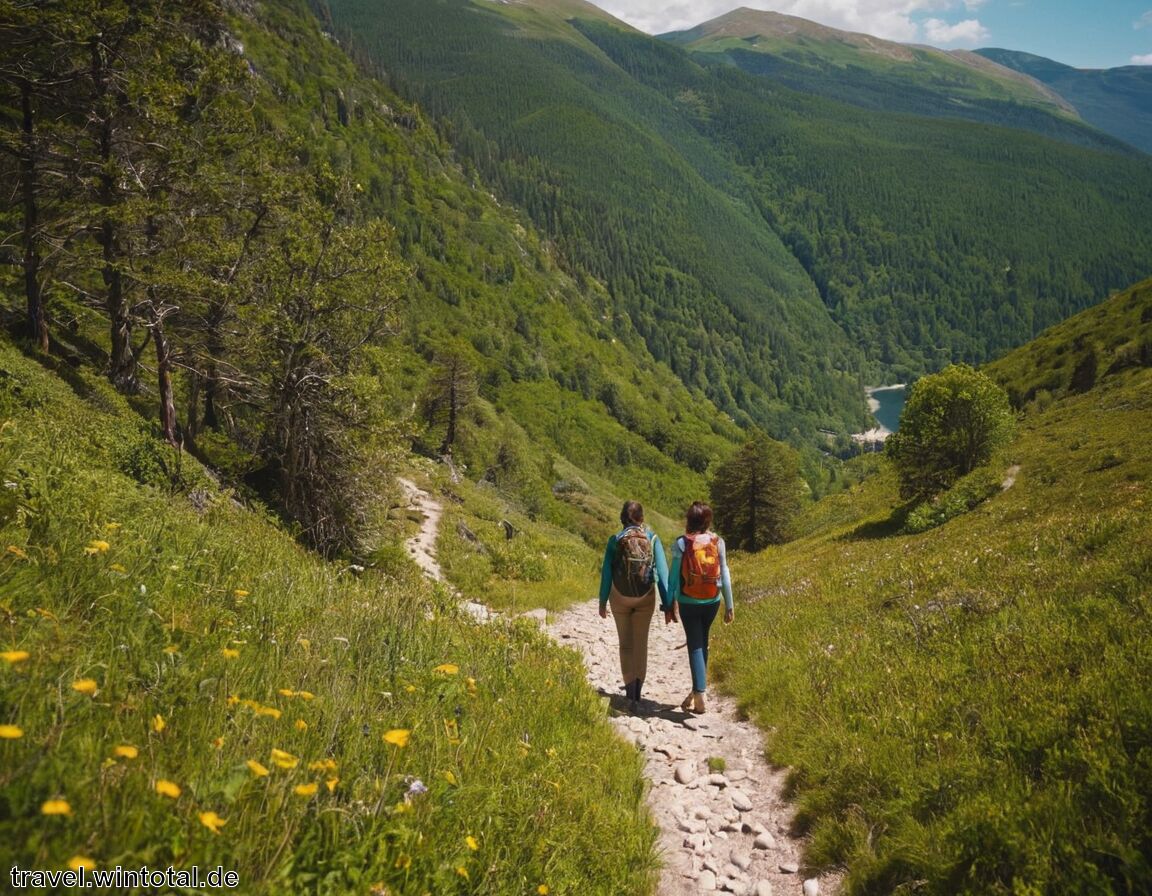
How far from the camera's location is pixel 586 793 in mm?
4719

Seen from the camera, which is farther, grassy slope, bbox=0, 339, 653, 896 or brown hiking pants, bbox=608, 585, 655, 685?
brown hiking pants, bbox=608, 585, 655, 685

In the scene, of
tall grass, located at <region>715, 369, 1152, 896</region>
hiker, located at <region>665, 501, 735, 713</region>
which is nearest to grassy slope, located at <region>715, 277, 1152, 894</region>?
tall grass, located at <region>715, 369, 1152, 896</region>

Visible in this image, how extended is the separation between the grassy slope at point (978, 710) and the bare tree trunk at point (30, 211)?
15.8m

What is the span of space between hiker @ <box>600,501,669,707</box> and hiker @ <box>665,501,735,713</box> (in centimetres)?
21

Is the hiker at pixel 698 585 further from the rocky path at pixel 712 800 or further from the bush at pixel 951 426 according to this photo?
the bush at pixel 951 426

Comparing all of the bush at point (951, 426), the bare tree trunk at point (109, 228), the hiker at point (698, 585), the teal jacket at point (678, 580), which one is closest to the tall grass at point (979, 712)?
the hiker at point (698, 585)

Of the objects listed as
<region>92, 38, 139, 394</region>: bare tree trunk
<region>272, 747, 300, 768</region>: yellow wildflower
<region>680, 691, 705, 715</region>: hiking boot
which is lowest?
<region>680, 691, 705, 715</region>: hiking boot

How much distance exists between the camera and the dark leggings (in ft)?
26.0

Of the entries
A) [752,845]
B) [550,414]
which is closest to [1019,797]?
[752,845]

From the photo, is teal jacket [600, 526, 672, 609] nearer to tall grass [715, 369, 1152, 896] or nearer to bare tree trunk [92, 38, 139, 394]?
tall grass [715, 369, 1152, 896]

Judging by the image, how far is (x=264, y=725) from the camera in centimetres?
323

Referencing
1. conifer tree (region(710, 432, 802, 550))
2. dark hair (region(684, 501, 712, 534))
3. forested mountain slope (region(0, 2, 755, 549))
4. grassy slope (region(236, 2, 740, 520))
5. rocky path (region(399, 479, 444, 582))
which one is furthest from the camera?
grassy slope (region(236, 2, 740, 520))

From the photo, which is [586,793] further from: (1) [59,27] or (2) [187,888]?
(1) [59,27]

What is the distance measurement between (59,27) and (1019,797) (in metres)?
17.6
